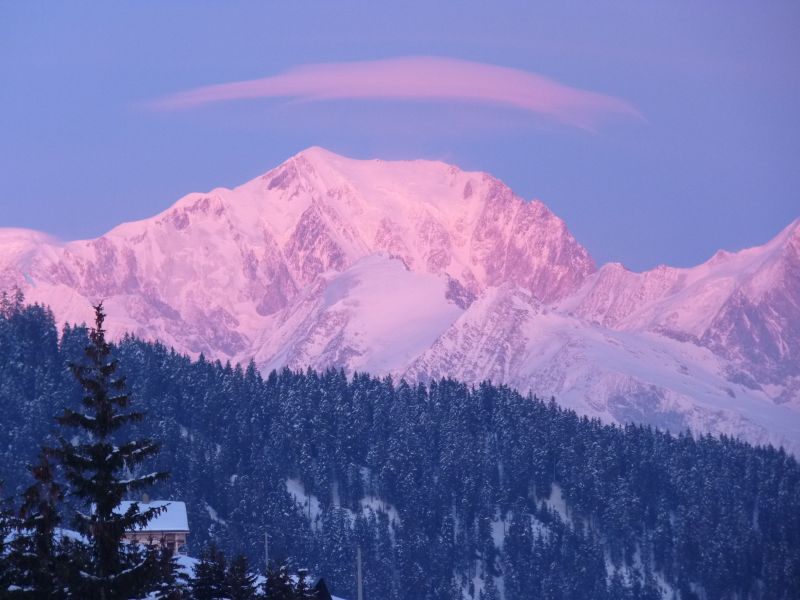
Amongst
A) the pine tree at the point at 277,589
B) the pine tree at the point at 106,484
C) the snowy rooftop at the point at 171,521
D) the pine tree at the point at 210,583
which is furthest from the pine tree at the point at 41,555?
the snowy rooftop at the point at 171,521

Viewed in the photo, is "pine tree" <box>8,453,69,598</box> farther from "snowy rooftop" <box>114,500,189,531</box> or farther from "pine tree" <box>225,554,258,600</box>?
"snowy rooftop" <box>114,500,189,531</box>

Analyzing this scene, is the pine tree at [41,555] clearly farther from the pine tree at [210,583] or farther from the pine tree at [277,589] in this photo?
the pine tree at [277,589]

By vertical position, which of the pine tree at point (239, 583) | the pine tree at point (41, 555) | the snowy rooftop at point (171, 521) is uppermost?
the snowy rooftop at point (171, 521)

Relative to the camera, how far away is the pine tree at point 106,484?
60188 mm

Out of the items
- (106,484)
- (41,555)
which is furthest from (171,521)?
(106,484)

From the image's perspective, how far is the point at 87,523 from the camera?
60.3 meters

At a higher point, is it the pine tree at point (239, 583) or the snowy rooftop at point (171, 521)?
the snowy rooftop at point (171, 521)

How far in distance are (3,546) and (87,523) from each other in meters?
7.09

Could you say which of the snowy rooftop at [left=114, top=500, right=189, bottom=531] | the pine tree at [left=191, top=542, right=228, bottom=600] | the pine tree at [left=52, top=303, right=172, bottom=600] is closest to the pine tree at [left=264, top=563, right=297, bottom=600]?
the pine tree at [left=191, top=542, right=228, bottom=600]

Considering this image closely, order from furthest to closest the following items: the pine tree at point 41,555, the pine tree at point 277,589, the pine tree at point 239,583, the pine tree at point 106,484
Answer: the pine tree at point 277,589 < the pine tree at point 239,583 < the pine tree at point 41,555 < the pine tree at point 106,484

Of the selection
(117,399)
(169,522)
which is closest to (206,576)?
(117,399)

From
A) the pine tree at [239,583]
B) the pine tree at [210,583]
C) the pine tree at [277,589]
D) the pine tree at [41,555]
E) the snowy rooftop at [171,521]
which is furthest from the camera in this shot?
the snowy rooftop at [171,521]

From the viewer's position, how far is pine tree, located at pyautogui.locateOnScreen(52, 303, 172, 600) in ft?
197

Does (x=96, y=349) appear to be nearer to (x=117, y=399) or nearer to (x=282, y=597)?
(x=117, y=399)
